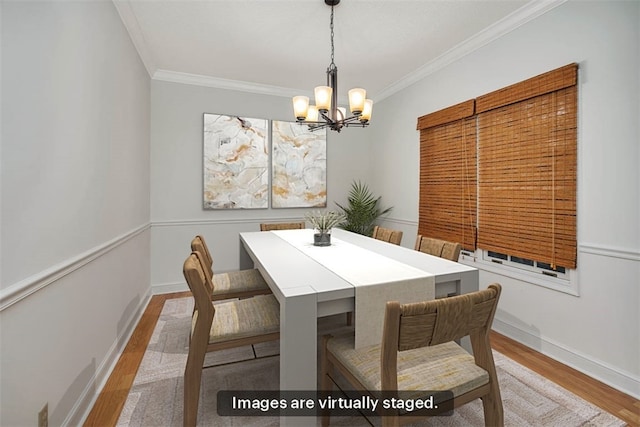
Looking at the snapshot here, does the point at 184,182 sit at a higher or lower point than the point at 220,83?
lower

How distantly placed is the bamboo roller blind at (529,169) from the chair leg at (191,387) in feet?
8.07

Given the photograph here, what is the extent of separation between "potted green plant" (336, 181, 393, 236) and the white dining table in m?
2.07

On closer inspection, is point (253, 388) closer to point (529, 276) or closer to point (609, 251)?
point (529, 276)

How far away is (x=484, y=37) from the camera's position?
2719mm

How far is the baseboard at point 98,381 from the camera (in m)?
1.54

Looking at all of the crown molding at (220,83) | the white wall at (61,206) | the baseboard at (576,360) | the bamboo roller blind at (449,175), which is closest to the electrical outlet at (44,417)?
the white wall at (61,206)

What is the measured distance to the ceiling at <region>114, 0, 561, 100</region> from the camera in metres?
2.36

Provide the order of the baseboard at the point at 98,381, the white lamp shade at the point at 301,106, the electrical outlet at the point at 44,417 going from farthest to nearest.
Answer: the white lamp shade at the point at 301,106
the baseboard at the point at 98,381
the electrical outlet at the point at 44,417

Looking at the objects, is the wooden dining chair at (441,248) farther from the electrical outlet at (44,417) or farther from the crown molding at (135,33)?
the crown molding at (135,33)

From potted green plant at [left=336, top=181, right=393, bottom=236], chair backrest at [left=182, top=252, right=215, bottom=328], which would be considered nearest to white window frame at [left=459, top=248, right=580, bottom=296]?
potted green plant at [left=336, top=181, right=393, bottom=236]

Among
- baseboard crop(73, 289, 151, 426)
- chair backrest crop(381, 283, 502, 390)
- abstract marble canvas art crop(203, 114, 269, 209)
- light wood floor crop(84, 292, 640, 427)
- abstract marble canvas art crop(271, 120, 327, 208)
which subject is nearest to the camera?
chair backrest crop(381, 283, 502, 390)

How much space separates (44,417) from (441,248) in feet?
7.71

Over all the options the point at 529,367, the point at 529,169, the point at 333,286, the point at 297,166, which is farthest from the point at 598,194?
the point at 297,166

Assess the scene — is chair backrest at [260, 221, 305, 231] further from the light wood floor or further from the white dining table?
the light wood floor
